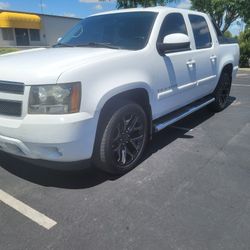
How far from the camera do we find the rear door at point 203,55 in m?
4.82

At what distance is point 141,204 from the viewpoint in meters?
2.92

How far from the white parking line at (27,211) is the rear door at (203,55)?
322cm

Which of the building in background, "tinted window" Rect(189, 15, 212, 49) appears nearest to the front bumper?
"tinted window" Rect(189, 15, 212, 49)

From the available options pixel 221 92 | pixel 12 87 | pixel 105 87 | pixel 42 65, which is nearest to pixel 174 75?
pixel 105 87

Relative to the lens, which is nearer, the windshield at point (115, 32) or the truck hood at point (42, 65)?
the truck hood at point (42, 65)

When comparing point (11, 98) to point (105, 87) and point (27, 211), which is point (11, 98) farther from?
point (27, 211)

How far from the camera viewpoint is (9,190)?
10.5ft

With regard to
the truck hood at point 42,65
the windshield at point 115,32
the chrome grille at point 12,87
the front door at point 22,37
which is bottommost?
the chrome grille at point 12,87

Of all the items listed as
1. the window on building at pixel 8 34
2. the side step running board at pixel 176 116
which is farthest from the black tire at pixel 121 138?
the window on building at pixel 8 34

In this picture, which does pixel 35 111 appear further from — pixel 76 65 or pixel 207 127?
pixel 207 127

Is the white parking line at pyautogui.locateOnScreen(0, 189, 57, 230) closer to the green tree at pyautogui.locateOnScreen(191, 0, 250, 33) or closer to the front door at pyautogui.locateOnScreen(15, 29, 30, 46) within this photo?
the green tree at pyautogui.locateOnScreen(191, 0, 250, 33)

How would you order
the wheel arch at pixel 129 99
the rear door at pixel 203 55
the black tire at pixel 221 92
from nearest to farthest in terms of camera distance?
the wheel arch at pixel 129 99
the rear door at pixel 203 55
the black tire at pixel 221 92

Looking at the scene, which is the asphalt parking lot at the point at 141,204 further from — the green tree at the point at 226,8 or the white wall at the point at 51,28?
the white wall at the point at 51,28

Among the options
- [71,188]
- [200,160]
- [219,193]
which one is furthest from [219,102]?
[71,188]
